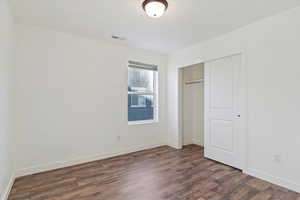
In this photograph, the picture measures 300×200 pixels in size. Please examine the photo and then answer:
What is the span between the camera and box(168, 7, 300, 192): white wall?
2.18 metres

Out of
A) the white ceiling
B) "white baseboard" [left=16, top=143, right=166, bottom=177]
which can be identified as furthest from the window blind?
"white baseboard" [left=16, top=143, right=166, bottom=177]

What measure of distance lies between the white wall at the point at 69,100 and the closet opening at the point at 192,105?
1325 millimetres

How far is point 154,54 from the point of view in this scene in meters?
4.14

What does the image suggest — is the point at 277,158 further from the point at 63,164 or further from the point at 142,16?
the point at 63,164

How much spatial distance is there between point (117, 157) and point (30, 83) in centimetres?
213

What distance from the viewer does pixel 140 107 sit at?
4.12 metres

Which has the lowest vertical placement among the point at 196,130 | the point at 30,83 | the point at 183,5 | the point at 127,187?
the point at 127,187

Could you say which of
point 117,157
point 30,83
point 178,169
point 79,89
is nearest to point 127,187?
point 178,169

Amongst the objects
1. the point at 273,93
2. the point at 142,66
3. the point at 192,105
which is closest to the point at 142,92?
the point at 142,66

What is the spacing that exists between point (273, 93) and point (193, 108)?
7.49ft

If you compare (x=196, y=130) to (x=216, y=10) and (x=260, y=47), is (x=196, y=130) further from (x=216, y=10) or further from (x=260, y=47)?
(x=216, y=10)

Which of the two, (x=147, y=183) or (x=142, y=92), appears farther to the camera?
(x=142, y=92)

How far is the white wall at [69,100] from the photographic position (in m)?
2.64

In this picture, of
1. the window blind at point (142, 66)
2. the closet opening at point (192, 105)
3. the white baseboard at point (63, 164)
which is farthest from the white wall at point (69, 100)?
the closet opening at point (192, 105)
